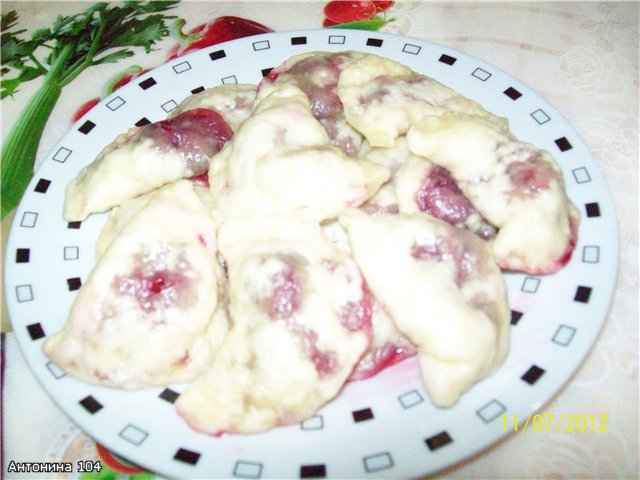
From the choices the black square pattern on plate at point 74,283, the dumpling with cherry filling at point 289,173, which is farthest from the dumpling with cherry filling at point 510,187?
the black square pattern on plate at point 74,283

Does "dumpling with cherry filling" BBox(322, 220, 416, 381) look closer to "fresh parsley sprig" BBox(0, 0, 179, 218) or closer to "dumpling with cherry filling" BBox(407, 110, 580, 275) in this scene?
"dumpling with cherry filling" BBox(407, 110, 580, 275)

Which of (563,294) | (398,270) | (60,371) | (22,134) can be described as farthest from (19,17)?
(563,294)

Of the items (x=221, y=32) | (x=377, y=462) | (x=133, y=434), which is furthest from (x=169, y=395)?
(x=221, y=32)

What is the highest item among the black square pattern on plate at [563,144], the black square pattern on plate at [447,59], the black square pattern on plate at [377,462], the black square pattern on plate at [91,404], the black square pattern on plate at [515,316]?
the black square pattern on plate at [447,59]

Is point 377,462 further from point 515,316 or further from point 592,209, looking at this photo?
point 592,209

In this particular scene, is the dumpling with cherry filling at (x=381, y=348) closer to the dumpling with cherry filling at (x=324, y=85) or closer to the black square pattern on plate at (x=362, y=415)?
the black square pattern on plate at (x=362, y=415)

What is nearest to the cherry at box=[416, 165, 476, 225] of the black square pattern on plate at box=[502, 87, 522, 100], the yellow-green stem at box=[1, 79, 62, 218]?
the black square pattern on plate at box=[502, 87, 522, 100]

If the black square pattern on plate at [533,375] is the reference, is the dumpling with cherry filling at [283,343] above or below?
above
